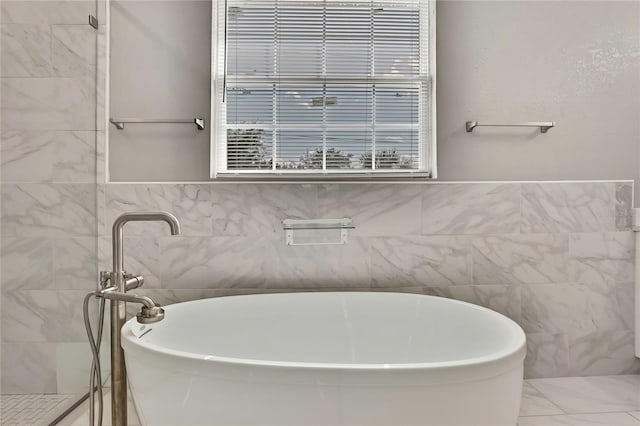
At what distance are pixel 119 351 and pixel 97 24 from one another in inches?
64.0

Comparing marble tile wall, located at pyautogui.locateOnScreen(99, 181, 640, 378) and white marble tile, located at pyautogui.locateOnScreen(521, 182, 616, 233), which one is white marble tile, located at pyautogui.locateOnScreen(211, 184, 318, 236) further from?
white marble tile, located at pyautogui.locateOnScreen(521, 182, 616, 233)

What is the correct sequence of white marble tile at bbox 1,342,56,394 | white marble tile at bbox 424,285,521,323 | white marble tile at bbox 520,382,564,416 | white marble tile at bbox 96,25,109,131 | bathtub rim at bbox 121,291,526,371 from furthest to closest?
white marble tile at bbox 424,285,521,323 < white marble tile at bbox 96,25,109,131 < white marble tile at bbox 520,382,564,416 < white marble tile at bbox 1,342,56,394 < bathtub rim at bbox 121,291,526,371

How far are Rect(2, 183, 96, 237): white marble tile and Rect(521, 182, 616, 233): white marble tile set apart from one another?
2.20m

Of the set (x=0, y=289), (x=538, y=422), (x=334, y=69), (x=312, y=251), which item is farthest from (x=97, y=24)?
(x=538, y=422)


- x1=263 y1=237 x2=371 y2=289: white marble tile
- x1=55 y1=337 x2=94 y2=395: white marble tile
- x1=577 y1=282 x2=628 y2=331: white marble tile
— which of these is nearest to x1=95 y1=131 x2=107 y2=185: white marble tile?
x1=55 y1=337 x2=94 y2=395: white marble tile

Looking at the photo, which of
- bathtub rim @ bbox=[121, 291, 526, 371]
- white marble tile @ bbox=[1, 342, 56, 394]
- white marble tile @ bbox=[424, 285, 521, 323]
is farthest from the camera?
white marble tile @ bbox=[424, 285, 521, 323]

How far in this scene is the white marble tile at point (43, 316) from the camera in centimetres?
127

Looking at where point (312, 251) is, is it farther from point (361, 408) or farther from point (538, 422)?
point (538, 422)

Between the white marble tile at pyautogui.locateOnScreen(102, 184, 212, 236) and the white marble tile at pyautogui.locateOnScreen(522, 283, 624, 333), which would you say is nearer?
the white marble tile at pyautogui.locateOnScreen(102, 184, 212, 236)

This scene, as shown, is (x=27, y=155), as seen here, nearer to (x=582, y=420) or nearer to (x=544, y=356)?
(x=582, y=420)

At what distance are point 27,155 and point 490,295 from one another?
2164 mm

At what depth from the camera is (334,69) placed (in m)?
2.15

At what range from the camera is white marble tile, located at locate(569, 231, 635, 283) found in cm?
212

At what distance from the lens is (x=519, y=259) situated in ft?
6.93
